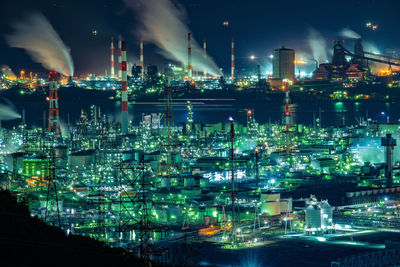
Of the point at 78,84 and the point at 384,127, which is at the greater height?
the point at 78,84

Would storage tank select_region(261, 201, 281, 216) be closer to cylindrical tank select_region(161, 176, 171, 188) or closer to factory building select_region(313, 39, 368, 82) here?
cylindrical tank select_region(161, 176, 171, 188)

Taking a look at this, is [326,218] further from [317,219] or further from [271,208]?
[271,208]

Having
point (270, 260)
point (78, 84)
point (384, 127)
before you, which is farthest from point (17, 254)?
point (78, 84)

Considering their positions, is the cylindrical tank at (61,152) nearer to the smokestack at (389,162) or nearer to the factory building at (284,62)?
the smokestack at (389,162)

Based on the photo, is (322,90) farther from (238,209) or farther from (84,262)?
(84,262)

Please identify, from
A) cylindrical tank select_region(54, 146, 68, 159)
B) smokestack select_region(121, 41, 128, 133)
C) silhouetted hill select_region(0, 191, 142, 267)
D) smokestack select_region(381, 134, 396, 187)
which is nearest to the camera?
silhouetted hill select_region(0, 191, 142, 267)

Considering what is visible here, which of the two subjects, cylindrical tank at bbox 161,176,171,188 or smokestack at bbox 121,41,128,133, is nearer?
cylindrical tank at bbox 161,176,171,188

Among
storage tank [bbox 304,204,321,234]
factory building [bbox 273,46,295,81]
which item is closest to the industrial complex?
storage tank [bbox 304,204,321,234]
